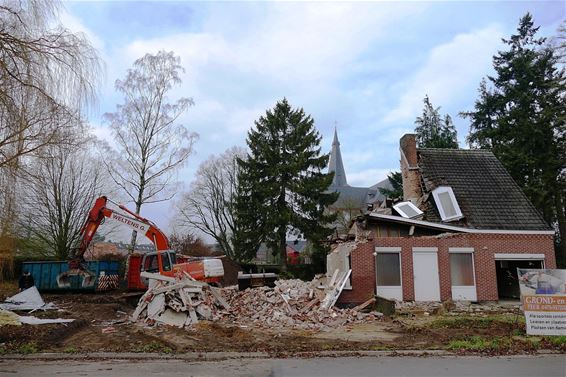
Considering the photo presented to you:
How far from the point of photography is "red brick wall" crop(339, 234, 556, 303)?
2039cm

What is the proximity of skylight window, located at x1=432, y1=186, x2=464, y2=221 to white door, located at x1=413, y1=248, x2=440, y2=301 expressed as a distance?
2.70m

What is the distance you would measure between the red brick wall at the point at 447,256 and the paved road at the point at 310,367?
1049 cm

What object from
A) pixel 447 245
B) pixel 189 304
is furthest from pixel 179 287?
pixel 447 245

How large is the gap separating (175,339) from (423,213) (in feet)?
49.9

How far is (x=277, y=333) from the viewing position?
13.9m

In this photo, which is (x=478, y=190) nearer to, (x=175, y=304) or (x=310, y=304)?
(x=310, y=304)

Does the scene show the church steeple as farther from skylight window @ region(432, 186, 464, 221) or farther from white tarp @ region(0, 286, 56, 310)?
white tarp @ region(0, 286, 56, 310)

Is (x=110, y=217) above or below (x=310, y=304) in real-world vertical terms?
above

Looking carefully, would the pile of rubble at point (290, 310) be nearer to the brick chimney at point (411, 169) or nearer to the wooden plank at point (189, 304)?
the wooden plank at point (189, 304)

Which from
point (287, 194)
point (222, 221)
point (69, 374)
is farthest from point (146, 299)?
point (222, 221)

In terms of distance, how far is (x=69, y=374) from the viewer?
330 inches

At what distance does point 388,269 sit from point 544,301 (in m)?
9.22

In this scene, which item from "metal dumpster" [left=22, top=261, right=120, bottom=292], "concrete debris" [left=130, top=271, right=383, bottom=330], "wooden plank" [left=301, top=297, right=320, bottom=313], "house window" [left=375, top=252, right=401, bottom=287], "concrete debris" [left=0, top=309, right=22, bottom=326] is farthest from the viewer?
"metal dumpster" [left=22, top=261, right=120, bottom=292]

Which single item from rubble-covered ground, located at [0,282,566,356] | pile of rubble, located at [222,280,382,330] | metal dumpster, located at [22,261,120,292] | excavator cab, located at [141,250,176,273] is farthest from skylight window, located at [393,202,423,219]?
metal dumpster, located at [22,261,120,292]
